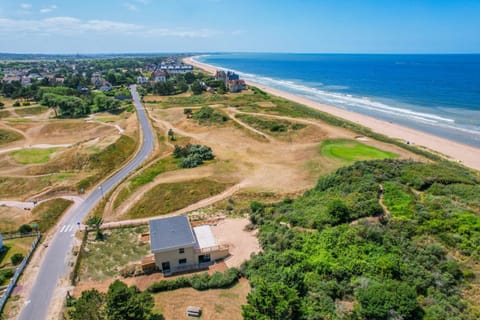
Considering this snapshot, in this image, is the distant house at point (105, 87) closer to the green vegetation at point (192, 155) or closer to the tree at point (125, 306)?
the green vegetation at point (192, 155)

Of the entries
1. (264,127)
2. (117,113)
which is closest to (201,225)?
(264,127)

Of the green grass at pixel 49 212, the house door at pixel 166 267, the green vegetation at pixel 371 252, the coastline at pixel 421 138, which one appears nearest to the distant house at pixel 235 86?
the coastline at pixel 421 138

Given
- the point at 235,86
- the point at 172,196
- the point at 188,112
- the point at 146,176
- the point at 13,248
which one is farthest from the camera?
the point at 235,86

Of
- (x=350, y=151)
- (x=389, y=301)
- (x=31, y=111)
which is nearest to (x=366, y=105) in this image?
(x=350, y=151)

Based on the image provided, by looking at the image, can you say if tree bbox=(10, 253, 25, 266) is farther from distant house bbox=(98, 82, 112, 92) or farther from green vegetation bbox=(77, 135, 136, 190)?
distant house bbox=(98, 82, 112, 92)

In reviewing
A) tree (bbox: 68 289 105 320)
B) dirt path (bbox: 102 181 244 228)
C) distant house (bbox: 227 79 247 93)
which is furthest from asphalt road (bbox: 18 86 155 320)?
distant house (bbox: 227 79 247 93)

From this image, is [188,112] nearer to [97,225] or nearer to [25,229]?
[97,225]

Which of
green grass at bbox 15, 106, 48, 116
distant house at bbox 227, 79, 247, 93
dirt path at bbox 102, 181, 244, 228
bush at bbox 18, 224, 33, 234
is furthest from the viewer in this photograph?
distant house at bbox 227, 79, 247, 93
